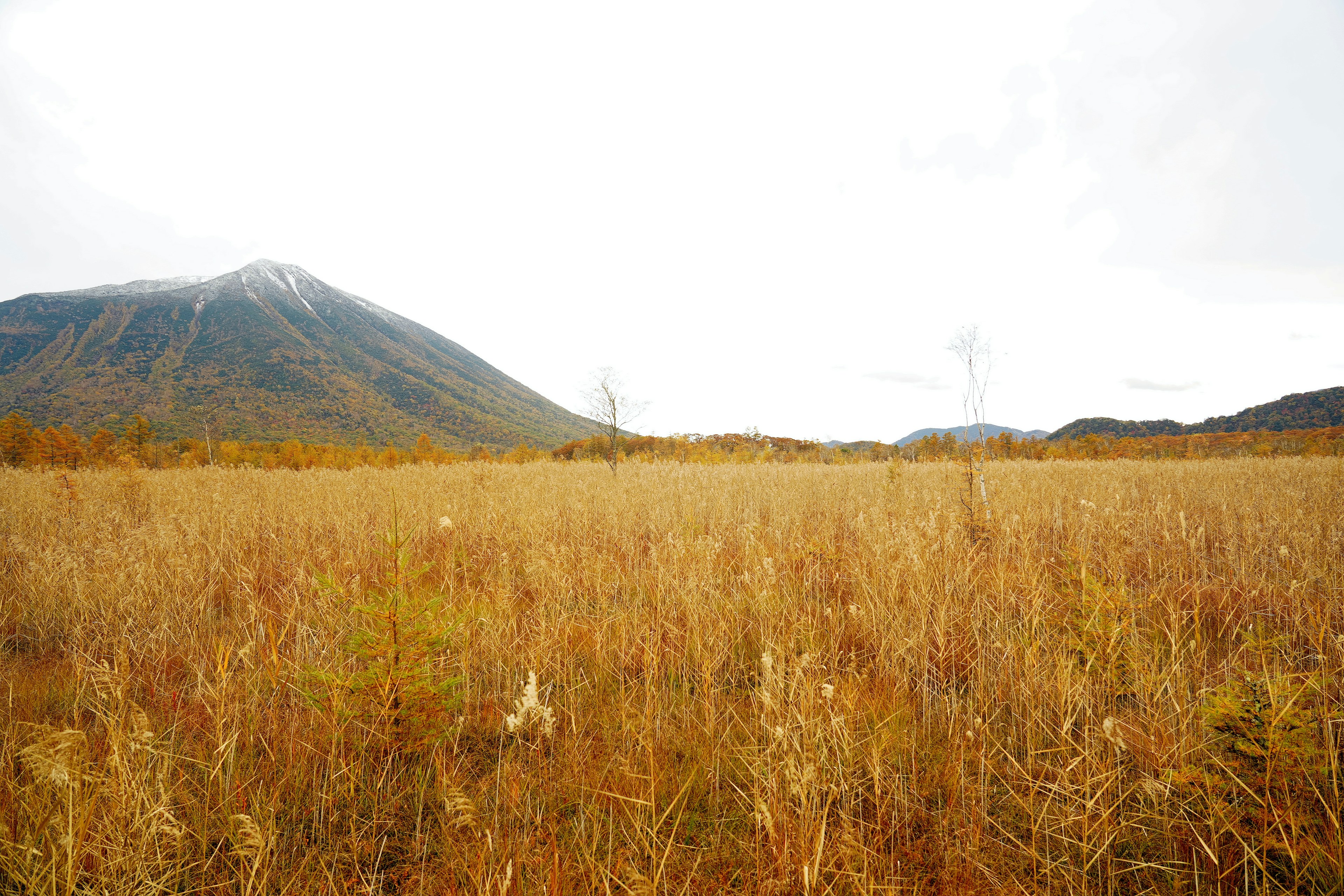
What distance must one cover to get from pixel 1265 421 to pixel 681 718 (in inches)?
2944

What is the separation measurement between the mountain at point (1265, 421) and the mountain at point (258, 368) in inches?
3385

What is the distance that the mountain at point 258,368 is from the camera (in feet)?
246

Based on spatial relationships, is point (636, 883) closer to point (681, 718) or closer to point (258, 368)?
point (681, 718)

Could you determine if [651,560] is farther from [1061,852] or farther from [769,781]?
[1061,852]

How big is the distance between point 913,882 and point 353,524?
5.79 m

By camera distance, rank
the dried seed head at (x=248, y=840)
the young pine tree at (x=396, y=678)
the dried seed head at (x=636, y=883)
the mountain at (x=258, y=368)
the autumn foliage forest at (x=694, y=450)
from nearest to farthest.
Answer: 1. the dried seed head at (x=636, y=883)
2. the dried seed head at (x=248, y=840)
3. the young pine tree at (x=396, y=678)
4. the autumn foliage forest at (x=694, y=450)
5. the mountain at (x=258, y=368)

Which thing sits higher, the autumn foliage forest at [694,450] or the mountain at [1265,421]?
the mountain at [1265,421]

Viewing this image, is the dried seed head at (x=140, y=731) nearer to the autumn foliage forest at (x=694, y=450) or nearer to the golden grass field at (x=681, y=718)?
the golden grass field at (x=681, y=718)

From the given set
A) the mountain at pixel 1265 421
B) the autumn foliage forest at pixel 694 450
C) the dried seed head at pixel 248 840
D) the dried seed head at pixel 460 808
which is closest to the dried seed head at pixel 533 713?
the dried seed head at pixel 460 808

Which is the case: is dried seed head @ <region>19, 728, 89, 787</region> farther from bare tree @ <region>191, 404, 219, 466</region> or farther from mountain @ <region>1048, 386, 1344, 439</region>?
mountain @ <region>1048, 386, 1344, 439</region>

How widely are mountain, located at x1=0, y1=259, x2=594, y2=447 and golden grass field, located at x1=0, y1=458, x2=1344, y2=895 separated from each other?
8007 centimetres

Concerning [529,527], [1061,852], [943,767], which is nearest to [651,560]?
[529,527]

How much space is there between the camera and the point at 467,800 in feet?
4.41

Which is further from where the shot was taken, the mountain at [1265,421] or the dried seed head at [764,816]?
the mountain at [1265,421]
